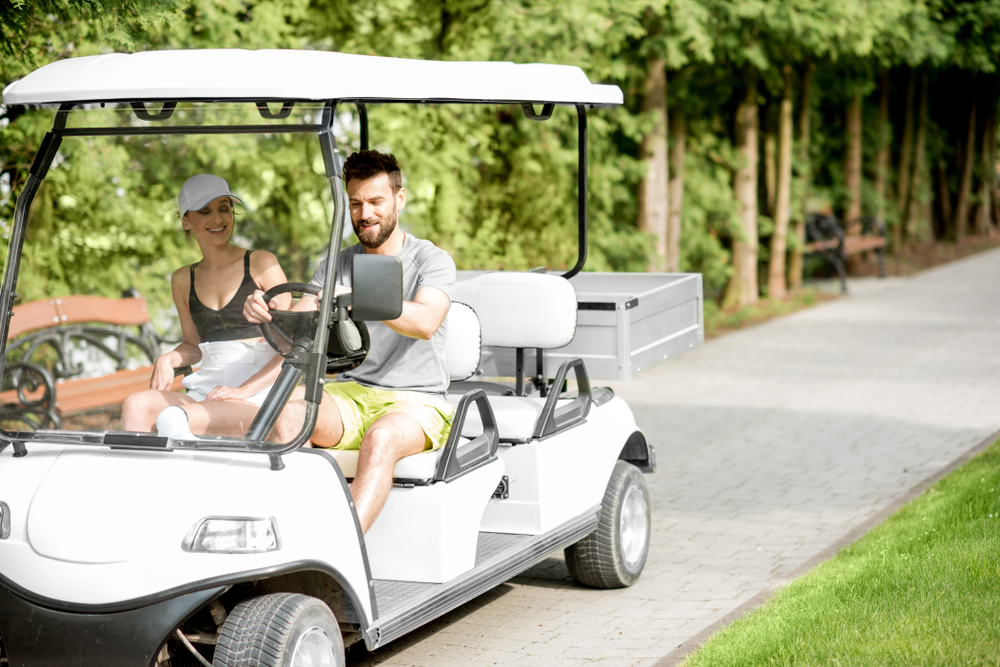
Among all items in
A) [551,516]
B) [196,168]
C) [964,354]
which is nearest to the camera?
[551,516]

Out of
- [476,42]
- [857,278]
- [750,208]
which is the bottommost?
[857,278]

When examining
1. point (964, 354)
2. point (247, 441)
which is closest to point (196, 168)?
point (247, 441)

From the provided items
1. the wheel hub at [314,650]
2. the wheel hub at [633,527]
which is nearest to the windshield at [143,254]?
the wheel hub at [314,650]

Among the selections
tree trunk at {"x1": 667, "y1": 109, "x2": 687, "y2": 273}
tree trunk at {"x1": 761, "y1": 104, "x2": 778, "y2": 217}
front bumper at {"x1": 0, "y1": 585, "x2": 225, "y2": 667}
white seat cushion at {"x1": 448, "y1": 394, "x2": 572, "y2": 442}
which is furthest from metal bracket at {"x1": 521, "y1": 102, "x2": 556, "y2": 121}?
tree trunk at {"x1": 761, "y1": 104, "x2": 778, "y2": 217}

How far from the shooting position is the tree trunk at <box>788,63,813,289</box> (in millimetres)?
15141

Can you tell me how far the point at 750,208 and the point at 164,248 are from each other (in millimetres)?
8134

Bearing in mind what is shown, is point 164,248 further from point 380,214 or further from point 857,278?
point 857,278

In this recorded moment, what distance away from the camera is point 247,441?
3287 mm

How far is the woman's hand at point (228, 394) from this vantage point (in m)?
3.48

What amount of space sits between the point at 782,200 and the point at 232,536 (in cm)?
1210

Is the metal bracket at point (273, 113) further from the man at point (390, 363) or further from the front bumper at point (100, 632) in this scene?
the front bumper at point (100, 632)

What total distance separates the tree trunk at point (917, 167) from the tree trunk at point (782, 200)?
22.8 feet

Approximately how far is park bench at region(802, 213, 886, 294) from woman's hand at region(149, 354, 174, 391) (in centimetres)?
1239

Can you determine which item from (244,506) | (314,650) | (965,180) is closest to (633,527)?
(314,650)
